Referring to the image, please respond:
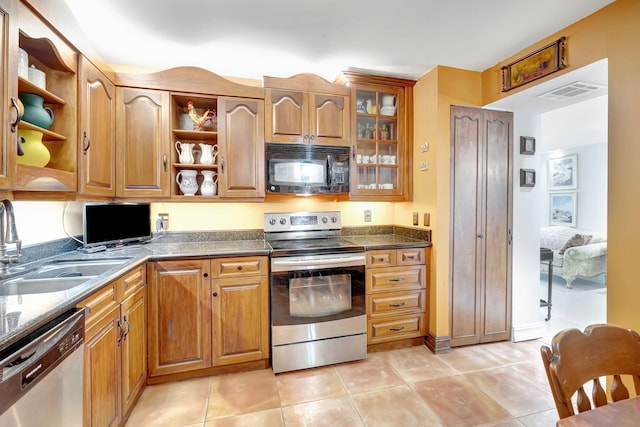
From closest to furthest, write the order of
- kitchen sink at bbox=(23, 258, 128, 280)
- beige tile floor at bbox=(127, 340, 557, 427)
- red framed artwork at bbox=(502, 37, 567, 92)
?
1. kitchen sink at bbox=(23, 258, 128, 280)
2. beige tile floor at bbox=(127, 340, 557, 427)
3. red framed artwork at bbox=(502, 37, 567, 92)

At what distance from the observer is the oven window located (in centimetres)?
216

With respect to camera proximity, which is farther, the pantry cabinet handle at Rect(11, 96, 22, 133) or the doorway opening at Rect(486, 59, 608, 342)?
the doorway opening at Rect(486, 59, 608, 342)

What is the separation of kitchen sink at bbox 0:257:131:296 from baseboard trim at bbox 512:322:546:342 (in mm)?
3296

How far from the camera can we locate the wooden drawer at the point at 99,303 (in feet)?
4.07

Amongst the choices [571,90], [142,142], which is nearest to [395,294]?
[571,90]

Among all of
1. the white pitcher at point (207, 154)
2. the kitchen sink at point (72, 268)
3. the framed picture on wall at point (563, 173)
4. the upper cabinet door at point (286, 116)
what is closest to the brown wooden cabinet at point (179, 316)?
the kitchen sink at point (72, 268)

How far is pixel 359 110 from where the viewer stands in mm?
2703

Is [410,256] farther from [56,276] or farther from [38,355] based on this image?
[56,276]

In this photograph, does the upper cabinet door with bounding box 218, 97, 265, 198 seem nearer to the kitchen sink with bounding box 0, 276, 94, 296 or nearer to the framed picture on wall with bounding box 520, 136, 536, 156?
the kitchen sink with bounding box 0, 276, 94, 296

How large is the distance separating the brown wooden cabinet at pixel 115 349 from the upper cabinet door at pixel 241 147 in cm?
95

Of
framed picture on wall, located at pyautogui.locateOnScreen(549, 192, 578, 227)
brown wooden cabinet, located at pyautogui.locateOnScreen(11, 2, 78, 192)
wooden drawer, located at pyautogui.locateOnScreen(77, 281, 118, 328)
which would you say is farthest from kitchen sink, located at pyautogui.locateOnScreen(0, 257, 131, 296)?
framed picture on wall, located at pyautogui.locateOnScreen(549, 192, 578, 227)

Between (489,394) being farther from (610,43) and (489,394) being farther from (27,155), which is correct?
(27,155)

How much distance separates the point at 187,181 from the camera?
236cm

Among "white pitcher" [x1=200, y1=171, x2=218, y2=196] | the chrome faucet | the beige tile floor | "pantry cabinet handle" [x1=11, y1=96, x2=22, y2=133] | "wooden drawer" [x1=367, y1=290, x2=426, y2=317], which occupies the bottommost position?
the beige tile floor
